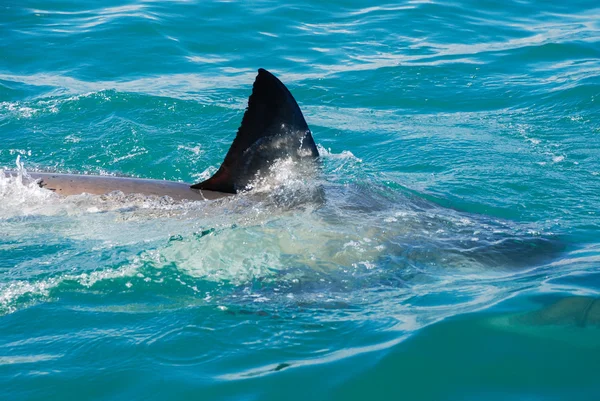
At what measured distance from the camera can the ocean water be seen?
417 centimetres

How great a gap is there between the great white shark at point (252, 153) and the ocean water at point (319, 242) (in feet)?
0.57

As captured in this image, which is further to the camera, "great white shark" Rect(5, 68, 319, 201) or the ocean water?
"great white shark" Rect(5, 68, 319, 201)

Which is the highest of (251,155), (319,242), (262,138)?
(262,138)

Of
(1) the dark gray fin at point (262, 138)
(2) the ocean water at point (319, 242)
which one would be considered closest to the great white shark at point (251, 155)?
(1) the dark gray fin at point (262, 138)

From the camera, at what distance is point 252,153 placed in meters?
6.54

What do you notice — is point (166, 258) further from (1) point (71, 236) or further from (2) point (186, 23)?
(2) point (186, 23)

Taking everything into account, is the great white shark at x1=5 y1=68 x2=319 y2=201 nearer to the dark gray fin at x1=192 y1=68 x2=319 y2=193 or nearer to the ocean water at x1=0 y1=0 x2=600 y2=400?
the dark gray fin at x1=192 y1=68 x2=319 y2=193

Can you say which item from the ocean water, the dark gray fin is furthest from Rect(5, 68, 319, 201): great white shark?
the ocean water

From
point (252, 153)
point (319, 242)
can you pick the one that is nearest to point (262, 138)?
point (252, 153)

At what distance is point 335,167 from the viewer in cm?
805

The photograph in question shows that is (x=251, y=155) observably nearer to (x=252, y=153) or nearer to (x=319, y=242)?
(x=252, y=153)

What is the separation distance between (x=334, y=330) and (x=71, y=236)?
2696 mm

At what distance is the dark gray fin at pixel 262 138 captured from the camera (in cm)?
643

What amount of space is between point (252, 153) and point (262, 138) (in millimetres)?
161
